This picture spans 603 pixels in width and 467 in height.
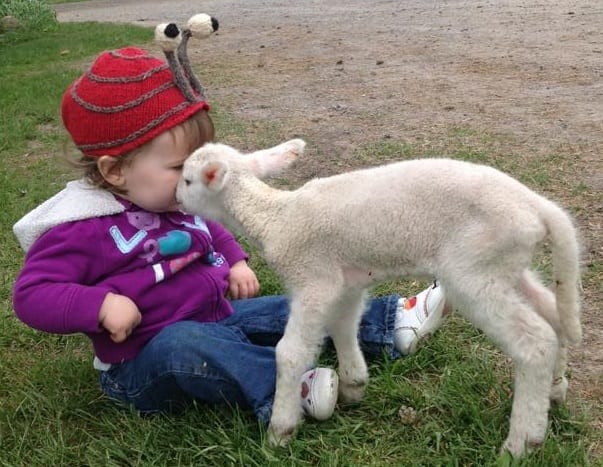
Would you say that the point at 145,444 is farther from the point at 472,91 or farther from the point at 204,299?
the point at 472,91

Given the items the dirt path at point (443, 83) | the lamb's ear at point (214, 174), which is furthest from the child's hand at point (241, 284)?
the dirt path at point (443, 83)

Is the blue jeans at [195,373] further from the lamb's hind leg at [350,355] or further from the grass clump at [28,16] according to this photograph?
the grass clump at [28,16]

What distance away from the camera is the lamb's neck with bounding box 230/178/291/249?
2340 mm

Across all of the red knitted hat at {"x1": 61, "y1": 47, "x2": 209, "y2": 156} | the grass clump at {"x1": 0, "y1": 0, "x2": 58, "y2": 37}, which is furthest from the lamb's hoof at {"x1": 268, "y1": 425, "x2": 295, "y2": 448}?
the grass clump at {"x1": 0, "y1": 0, "x2": 58, "y2": 37}

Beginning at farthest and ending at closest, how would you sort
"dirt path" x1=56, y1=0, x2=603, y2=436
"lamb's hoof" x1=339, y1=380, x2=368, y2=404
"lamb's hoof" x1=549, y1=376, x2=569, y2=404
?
"dirt path" x1=56, y1=0, x2=603, y2=436, "lamb's hoof" x1=339, y1=380, x2=368, y2=404, "lamb's hoof" x1=549, y1=376, x2=569, y2=404

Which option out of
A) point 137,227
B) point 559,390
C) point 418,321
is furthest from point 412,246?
point 137,227

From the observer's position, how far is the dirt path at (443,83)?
492 cm

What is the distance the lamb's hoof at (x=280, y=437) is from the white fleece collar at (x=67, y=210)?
3.10 feet

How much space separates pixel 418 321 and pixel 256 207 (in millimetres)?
878

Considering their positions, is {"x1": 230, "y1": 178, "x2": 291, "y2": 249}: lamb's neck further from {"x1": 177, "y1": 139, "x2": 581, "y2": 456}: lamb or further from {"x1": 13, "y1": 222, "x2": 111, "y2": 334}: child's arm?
{"x1": 13, "y1": 222, "x2": 111, "y2": 334}: child's arm

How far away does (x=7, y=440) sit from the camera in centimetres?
254

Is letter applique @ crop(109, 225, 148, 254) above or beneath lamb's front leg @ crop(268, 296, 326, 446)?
above

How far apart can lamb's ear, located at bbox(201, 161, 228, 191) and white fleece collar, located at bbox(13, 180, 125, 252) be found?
0.44 metres

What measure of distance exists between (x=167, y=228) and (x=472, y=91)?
459 centimetres
